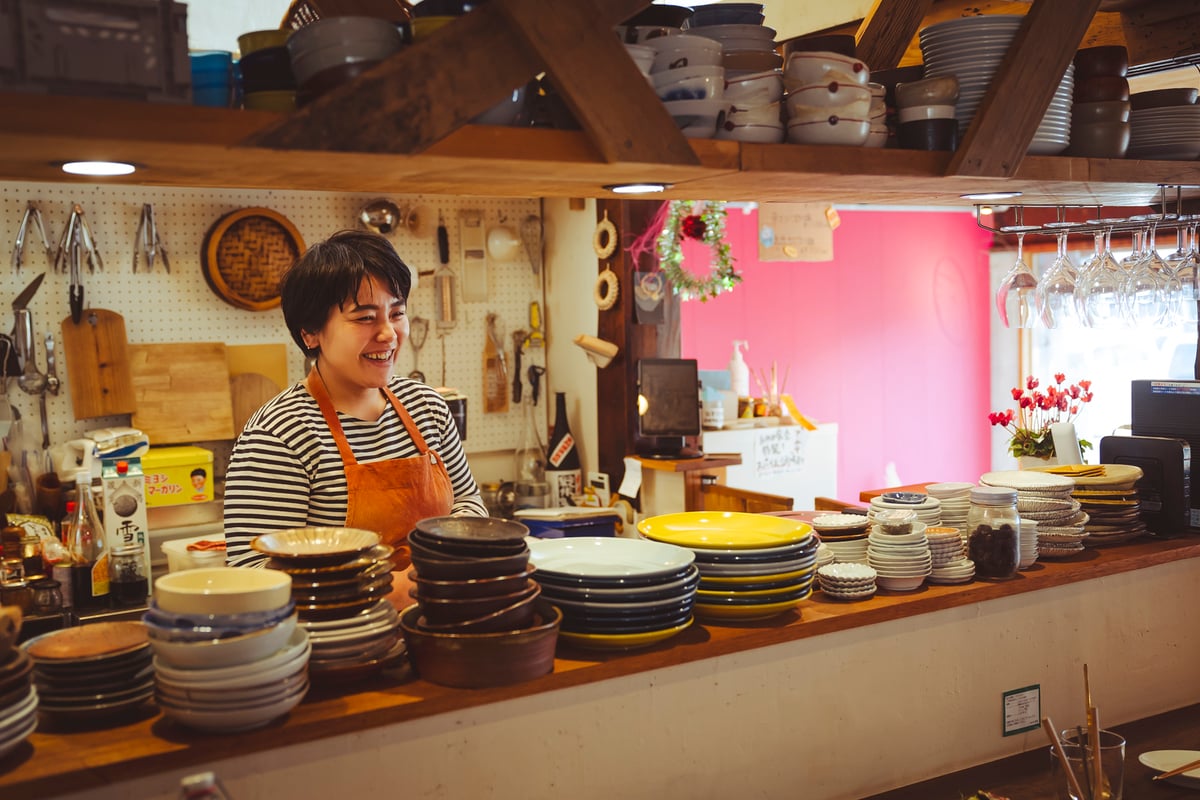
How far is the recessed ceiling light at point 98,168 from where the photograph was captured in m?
1.58

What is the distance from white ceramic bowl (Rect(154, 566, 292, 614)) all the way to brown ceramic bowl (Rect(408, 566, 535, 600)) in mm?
227

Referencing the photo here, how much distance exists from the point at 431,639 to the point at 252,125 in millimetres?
823

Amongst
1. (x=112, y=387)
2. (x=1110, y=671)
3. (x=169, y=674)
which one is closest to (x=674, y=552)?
(x=169, y=674)

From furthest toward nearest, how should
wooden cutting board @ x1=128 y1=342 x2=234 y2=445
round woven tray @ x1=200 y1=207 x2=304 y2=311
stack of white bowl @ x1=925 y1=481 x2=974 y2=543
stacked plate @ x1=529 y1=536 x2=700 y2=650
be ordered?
round woven tray @ x1=200 y1=207 x2=304 y2=311 → wooden cutting board @ x1=128 y1=342 x2=234 y2=445 → stack of white bowl @ x1=925 y1=481 x2=974 y2=543 → stacked plate @ x1=529 y1=536 x2=700 y2=650

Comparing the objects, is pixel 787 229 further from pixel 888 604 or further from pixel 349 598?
pixel 349 598

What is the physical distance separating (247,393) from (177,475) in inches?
18.3

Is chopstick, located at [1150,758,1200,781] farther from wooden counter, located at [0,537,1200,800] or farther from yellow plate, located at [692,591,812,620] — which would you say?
yellow plate, located at [692,591,812,620]

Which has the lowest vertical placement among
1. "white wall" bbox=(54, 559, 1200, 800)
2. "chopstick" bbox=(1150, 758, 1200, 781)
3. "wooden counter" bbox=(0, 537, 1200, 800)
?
"chopstick" bbox=(1150, 758, 1200, 781)

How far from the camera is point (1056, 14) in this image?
91.3 inches

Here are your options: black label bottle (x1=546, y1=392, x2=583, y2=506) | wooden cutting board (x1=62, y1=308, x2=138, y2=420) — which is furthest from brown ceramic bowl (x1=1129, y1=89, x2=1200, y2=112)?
wooden cutting board (x1=62, y1=308, x2=138, y2=420)

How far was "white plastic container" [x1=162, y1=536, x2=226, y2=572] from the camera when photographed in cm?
387

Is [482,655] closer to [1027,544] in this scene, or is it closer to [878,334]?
[1027,544]

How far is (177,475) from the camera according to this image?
13.6ft

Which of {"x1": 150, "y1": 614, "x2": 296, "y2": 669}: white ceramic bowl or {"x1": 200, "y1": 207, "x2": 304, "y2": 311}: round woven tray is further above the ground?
{"x1": 200, "y1": 207, "x2": 304, "y2": 311}: round woven tray
